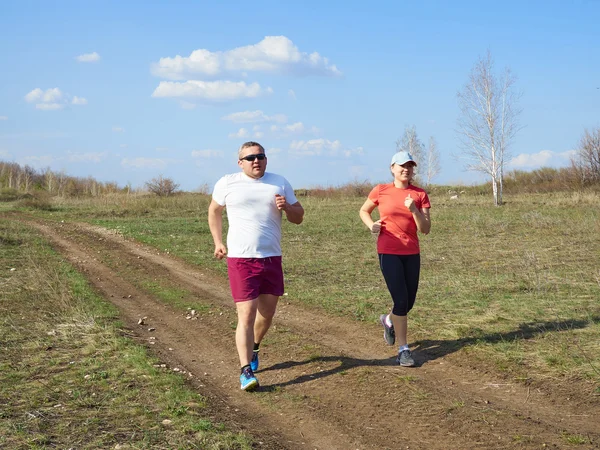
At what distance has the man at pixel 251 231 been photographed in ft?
17.9

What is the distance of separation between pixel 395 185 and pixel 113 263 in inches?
377

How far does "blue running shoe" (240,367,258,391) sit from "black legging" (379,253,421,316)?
1.59 meters

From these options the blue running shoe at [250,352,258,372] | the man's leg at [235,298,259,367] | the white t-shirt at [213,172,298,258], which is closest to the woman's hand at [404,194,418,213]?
the white t-shirt at [213,172,298,258]

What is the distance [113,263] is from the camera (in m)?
14.2

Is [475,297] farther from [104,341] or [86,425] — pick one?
[86,425]

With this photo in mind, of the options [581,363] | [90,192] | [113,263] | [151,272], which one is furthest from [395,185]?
[90,192]

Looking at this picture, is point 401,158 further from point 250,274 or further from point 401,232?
point 250,274

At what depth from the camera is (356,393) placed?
17.8 feet

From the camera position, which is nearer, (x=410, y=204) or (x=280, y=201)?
(x=280, y=201)

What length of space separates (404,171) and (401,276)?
102cm

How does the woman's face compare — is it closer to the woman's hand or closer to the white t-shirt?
the woman's hand

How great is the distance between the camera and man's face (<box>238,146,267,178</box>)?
5453 mm

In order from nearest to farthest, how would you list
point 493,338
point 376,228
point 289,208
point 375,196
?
1. point 289,208
2. point 376,228
3. point 375,196
4. point 493,338

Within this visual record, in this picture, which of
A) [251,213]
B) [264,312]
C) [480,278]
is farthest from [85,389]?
[480,278]
